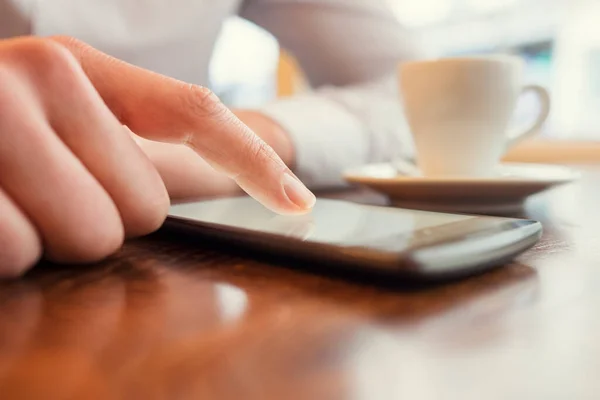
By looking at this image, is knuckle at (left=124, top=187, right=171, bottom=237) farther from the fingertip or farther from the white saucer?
the white saucer

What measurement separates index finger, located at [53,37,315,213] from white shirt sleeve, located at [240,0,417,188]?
338 mm

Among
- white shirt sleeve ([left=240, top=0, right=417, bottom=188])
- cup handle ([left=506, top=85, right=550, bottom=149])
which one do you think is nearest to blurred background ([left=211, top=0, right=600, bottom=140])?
white shirt sleeve ([left=240, top=0, right=417, bottom=188])

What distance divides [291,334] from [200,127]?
0.13 metres

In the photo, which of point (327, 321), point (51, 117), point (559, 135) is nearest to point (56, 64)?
point (51, 117)

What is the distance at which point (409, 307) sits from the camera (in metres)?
0.20

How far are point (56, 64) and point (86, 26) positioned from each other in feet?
1.35

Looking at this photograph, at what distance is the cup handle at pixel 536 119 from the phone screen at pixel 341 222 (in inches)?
10.4

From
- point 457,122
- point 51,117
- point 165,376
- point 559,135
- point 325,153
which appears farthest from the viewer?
point 559,135

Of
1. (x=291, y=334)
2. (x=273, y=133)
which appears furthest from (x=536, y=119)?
(x=291, y=334)

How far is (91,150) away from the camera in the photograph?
0.26 metres

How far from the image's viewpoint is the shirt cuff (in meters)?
0.61

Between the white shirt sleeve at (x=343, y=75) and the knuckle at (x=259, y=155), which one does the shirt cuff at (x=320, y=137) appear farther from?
the knuckle at (x=259, y=155)

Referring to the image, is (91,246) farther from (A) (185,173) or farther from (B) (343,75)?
(B) (343,75)

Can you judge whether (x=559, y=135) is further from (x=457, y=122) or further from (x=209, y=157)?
(x=209, y=157)
